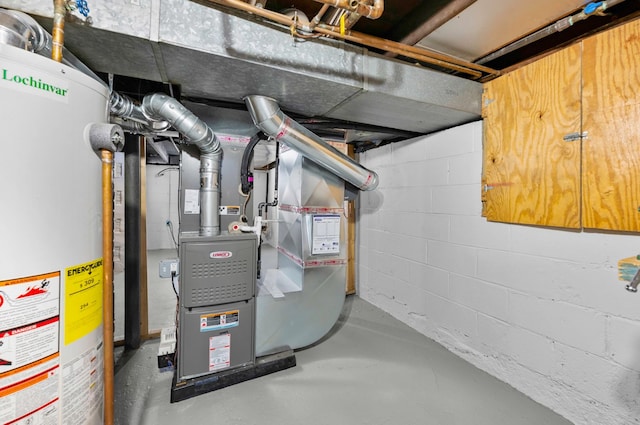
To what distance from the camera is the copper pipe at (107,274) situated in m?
0.98

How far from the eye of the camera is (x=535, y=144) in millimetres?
1707

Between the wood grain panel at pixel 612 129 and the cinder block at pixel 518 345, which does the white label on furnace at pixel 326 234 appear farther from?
the wood grain panel at pixel 612 129

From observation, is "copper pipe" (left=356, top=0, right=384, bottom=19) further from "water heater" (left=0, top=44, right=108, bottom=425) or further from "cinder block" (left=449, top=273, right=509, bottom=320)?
"cinder block" (left=449, top=273, right=509, bottom=320)

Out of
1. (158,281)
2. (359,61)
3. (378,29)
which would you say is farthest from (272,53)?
(158,281)

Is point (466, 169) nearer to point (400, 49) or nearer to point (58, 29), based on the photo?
point (400, 49)

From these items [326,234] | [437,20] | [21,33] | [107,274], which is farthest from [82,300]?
[437,20]

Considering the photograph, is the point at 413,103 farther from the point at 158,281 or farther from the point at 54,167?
the point at 158,281

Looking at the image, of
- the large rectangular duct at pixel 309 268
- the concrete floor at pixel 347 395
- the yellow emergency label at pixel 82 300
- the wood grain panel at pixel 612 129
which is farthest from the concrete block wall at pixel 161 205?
the wood grain panel at pixel 612 129

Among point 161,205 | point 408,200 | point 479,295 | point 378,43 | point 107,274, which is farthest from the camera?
point 161,205

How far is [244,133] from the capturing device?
2.54 m

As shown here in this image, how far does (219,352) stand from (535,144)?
2398mm

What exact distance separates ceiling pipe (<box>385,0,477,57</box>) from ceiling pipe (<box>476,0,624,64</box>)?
54cm

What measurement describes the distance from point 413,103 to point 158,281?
3.83 meters

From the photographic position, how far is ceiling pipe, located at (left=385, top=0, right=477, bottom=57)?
128cm
